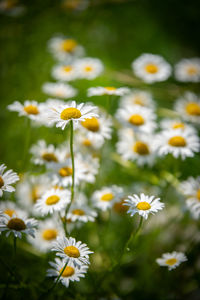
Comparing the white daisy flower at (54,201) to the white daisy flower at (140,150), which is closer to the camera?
the white daisy flower at (54,201)

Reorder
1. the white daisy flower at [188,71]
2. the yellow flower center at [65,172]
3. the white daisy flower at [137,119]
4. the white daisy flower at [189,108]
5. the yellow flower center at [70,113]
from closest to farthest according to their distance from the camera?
the yellow flower center at [70,113] < the yellow flower center at [65,172] < the white daisy flower at [137,119] < the white daisy flower at [189,108] < the white daisy flower at [188,71]

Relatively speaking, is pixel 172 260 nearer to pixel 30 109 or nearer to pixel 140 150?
pixel 140 150

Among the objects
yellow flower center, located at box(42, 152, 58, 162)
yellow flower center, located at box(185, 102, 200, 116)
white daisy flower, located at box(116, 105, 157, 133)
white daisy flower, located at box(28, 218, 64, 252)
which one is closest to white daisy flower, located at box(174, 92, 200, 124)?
yellow flower center, located at box(185, 102, 200, 116)

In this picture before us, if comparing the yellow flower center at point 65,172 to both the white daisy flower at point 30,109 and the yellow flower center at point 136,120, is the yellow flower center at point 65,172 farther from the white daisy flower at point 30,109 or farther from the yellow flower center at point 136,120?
the yellow flower center at point 136,120

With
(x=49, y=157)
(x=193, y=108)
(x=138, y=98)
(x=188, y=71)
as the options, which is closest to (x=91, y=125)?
(x=49, y=157)

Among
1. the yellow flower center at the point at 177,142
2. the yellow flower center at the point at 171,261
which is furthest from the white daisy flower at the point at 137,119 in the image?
the yellow flower center at the point at 171,261

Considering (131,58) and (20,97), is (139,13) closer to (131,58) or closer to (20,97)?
(131,58)
